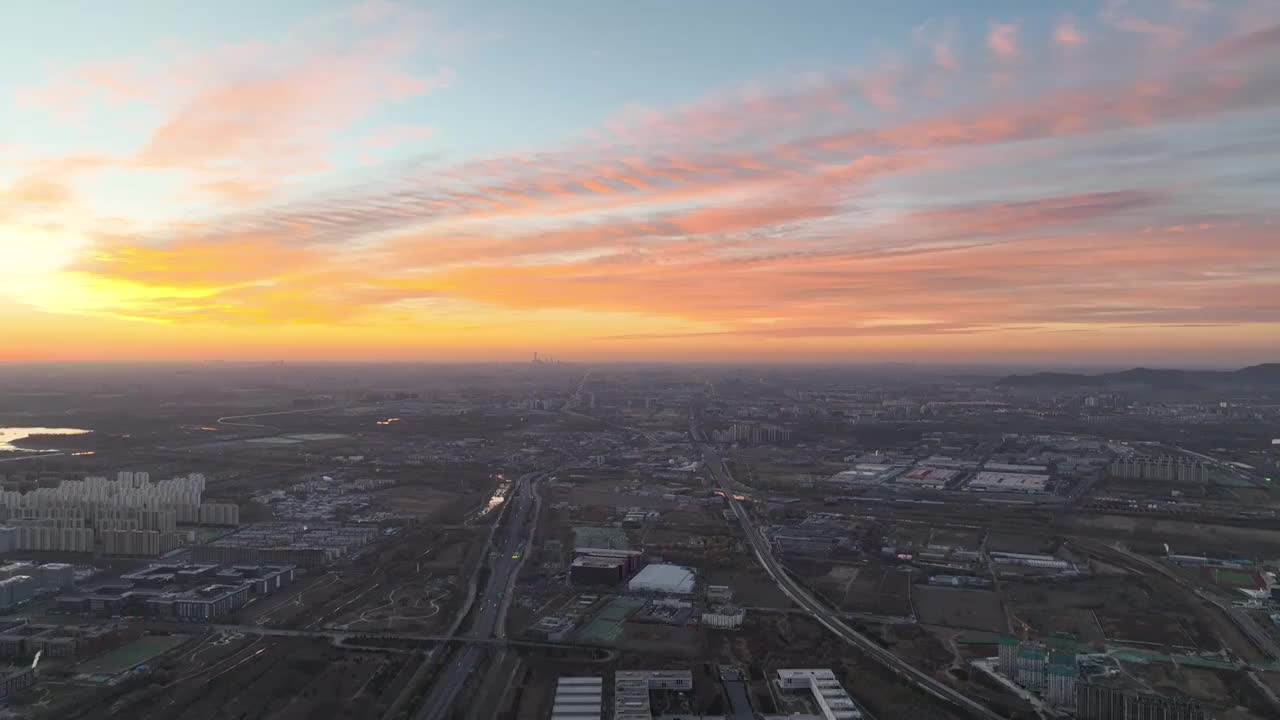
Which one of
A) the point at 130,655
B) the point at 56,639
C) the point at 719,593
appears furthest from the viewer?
the point at 719,593

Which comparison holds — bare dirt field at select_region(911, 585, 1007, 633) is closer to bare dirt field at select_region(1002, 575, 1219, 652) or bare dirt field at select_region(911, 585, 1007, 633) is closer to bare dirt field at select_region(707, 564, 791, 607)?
bare dirt field at select_region(1002, 575, 1219, 652)

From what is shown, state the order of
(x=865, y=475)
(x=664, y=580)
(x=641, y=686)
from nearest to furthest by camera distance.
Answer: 1. (x=641, y=686)
2. (x=664, y=580)
3. (x=865, y=475)

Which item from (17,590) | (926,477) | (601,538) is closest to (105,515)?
(17,590)

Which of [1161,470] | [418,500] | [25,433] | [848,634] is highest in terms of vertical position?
[25,433]

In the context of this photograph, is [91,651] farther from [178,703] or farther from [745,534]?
[745,534]

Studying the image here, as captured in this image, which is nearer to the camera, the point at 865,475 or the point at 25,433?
the point at 865,475

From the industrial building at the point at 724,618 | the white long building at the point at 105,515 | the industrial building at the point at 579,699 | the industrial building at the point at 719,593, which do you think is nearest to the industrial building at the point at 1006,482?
the industrial building at the point at 719,593

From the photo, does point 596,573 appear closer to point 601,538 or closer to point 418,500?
point 601,538

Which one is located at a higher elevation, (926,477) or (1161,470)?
(1161,470)
